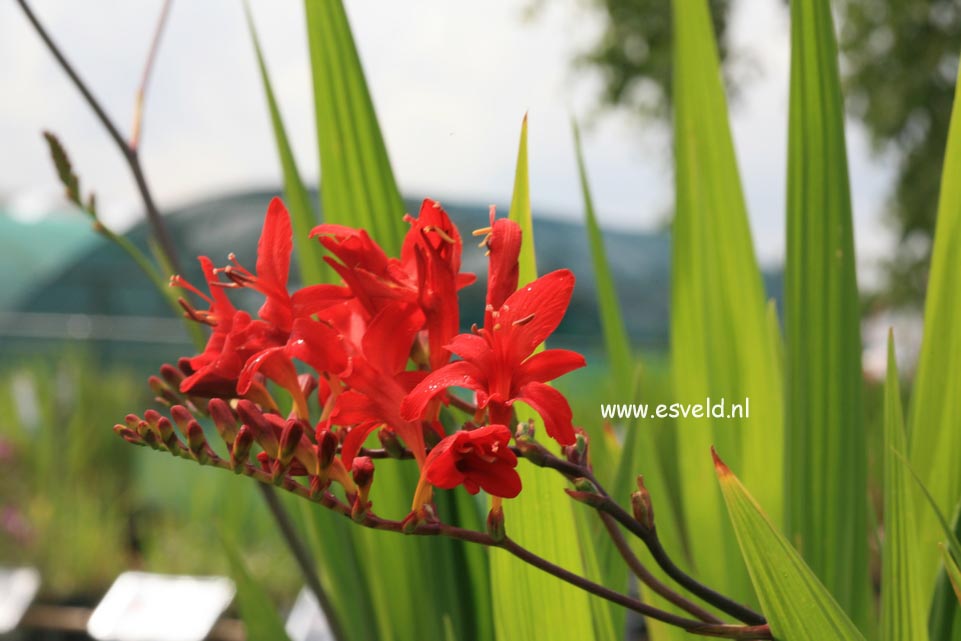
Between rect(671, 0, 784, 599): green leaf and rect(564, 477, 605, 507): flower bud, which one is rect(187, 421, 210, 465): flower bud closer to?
rect(564, 477, 605, 507): flower bud

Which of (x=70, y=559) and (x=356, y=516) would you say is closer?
(x=356, y=516)

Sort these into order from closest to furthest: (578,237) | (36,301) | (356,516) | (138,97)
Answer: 1. (356,516)
2. (138,97)
3. (578,237)
4. (36,301)

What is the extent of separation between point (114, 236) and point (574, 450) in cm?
28

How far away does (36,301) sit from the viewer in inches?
204

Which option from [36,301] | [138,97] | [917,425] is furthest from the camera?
[36,301]

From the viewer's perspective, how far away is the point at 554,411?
0.91 feet

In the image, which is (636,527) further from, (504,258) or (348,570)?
(348,570)

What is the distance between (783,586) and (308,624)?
851 millimetres

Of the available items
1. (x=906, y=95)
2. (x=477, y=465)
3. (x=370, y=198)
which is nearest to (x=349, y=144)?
(x=370, y=198)

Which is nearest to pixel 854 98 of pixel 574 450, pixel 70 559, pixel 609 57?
pixel 609 57

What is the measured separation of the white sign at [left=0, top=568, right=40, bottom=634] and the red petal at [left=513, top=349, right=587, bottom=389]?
1480mm

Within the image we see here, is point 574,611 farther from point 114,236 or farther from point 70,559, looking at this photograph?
point 70,559

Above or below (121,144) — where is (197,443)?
below

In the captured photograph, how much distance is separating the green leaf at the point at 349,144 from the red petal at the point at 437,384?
208mm
